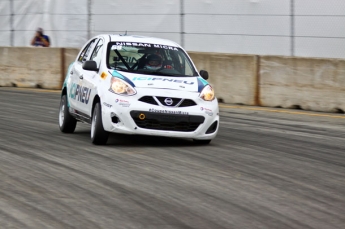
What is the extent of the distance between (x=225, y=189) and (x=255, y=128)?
5980 millimetres

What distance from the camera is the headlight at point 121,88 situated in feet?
35.9

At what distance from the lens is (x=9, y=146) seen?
11.1 meters

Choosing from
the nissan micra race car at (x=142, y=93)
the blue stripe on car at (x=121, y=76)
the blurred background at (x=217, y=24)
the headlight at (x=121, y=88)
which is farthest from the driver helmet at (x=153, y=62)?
the blurred background at (x=217, y=24)

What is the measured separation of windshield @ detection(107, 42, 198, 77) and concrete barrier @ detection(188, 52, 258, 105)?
20.0 feet

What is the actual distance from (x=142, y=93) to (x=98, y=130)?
0.74 metres

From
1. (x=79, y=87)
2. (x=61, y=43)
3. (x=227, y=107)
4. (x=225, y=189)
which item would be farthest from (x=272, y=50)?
(x=225, y=189)

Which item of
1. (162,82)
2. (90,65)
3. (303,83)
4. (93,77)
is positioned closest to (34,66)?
(303,83)

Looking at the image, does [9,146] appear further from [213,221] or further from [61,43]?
[61,43]

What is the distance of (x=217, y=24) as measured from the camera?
23828 millimetres

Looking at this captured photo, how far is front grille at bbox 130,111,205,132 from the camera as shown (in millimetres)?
10812

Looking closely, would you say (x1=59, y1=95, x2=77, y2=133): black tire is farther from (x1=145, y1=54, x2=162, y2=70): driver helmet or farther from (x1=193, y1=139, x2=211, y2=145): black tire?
(x1=193, y1=139, x2=211, y2=145): black tire

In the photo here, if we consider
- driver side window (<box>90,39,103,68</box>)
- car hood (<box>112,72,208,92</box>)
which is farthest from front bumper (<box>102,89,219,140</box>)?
driver side window (<box>90,39,103,68</box>)

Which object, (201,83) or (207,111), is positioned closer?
(207,111)

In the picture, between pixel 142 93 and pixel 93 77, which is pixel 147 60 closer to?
pixel 93 77
